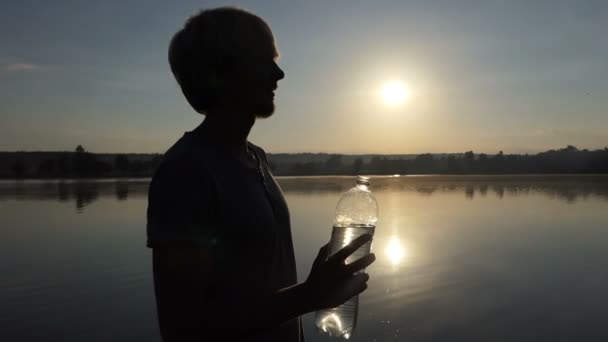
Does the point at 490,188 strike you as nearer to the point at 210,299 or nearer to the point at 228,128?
the point at 228,128

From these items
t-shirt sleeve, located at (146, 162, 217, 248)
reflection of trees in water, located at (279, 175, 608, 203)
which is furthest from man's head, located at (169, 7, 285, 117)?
reflection of trees in water, located at (279, 175, 608, 203)

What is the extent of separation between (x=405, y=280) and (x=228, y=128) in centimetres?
729

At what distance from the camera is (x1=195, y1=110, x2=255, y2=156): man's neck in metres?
1.52

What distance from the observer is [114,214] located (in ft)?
58.3

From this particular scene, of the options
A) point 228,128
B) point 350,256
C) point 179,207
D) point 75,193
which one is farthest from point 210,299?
point 75,193

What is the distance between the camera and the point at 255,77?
155cm

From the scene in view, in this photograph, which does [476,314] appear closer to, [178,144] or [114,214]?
[178,144]

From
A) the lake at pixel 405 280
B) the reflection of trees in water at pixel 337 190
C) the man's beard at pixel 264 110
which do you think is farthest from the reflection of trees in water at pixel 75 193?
the man's beard at pixel 264 110

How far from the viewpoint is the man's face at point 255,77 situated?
1532 millimetres

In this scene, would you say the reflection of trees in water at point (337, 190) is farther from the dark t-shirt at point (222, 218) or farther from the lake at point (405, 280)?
the dark t-shirt at point (222, 218)

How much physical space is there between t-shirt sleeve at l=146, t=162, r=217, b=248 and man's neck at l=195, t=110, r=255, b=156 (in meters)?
0.24

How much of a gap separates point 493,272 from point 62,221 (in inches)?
565

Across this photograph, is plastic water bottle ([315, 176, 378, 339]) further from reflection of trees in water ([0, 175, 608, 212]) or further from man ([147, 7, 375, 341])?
reflection of trees in water ([0, 175, 608, 212])

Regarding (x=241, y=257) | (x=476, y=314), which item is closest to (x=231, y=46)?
(x=241, y=257)
